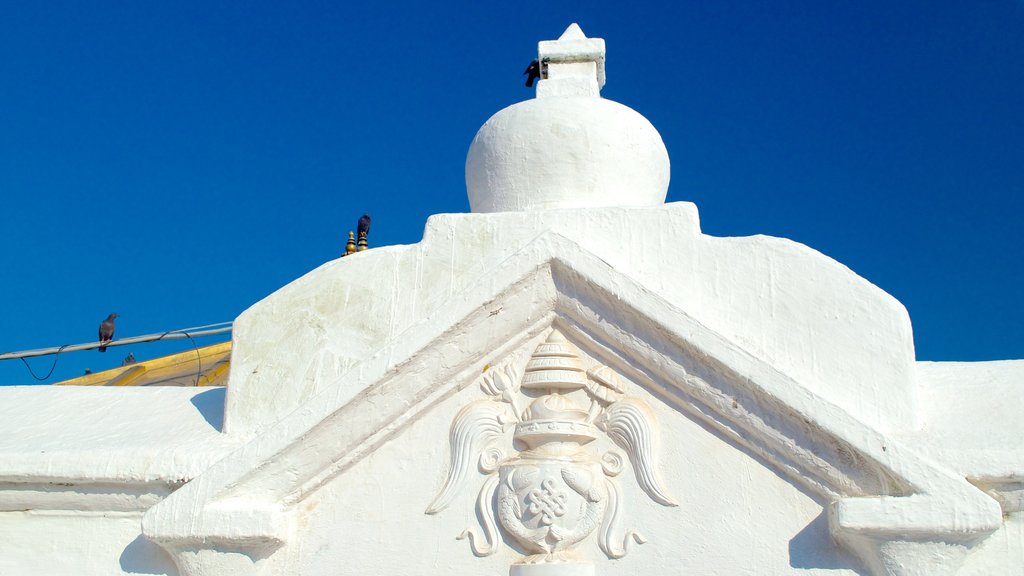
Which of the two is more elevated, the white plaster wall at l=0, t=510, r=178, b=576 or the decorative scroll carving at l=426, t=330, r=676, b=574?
the decorative scroll carving at l=426, t=330, r=676, b=574

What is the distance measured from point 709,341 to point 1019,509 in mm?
1433

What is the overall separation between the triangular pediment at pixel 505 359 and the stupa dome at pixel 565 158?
1106 millimetres

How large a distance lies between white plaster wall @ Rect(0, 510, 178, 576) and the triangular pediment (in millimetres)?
411

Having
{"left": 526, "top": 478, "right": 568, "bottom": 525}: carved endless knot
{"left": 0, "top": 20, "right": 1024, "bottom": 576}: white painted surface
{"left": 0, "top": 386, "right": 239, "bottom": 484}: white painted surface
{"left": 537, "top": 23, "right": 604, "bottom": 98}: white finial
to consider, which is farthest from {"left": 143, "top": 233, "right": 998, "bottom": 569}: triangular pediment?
{"left": 537, "top": 23, "right": 604, "bottom": 98}: white finial

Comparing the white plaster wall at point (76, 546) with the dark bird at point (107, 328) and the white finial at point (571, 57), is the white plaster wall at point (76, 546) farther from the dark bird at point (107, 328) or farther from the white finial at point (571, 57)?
the dark bird at point (107, 328)

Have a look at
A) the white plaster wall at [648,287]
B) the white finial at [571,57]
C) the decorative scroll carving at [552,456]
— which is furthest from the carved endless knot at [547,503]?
the white finial at [571,57]

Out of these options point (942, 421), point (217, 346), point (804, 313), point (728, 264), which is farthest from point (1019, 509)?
point (217, 346)

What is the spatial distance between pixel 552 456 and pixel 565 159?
1.88 metres

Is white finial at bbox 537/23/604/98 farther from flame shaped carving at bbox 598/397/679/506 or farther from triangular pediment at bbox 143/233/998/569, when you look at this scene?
flame shaped carving at bbox 598/397/679/506

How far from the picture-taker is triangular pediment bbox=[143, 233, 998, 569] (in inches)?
166

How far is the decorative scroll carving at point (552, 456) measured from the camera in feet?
14.3

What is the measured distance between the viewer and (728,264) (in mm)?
4816

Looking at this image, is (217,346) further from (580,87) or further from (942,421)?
(942,421)

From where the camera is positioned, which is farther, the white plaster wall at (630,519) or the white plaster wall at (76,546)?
the white plaster wall at (76,546)
